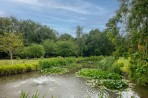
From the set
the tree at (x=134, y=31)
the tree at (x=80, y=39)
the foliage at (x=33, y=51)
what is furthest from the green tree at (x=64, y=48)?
the tree at (x=134, y=31)

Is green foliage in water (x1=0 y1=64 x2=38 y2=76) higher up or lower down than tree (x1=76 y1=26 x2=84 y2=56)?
lower down

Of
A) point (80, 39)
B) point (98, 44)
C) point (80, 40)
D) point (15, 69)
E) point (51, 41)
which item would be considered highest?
point (80, 39)

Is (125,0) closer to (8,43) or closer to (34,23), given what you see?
(8,43)

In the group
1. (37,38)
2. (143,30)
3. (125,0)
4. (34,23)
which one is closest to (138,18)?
(143,30)

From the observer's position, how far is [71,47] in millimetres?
56688

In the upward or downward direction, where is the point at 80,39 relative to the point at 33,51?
upward

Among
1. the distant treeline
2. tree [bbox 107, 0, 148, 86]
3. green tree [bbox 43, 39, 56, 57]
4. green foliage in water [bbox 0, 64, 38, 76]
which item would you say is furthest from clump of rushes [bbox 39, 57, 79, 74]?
tree [bbox 107, 0, 148, 86]

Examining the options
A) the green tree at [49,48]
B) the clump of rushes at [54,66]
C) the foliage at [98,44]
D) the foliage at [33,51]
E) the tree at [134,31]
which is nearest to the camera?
the tree at [134,31]

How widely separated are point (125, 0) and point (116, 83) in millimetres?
9201

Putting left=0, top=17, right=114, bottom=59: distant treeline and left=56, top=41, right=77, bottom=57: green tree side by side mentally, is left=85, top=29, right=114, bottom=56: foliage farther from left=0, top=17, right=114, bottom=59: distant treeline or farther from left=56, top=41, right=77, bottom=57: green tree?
left=56, top=41, right=77, bottom=57: green tree

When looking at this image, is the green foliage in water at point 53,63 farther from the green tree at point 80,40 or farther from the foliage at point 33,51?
the green tree at point 80,40

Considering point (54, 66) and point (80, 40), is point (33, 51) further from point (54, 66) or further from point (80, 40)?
point (80, 40)

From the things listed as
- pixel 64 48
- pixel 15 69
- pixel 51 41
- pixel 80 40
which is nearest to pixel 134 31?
pixel 15 69

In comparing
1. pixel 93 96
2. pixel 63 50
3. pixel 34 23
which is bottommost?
pixel 93 96
